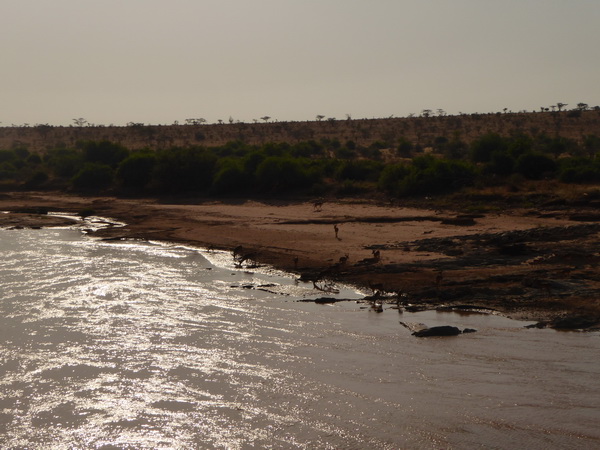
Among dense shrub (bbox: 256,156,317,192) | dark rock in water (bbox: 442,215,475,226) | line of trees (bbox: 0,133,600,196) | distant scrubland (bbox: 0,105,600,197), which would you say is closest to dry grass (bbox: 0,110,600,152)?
distant scrubland (bbox: 0,105,600,197)

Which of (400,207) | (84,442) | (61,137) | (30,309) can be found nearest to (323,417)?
(84,442)

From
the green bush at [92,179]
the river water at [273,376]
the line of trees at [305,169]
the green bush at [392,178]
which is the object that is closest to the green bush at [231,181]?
the line of trees at [305,169]

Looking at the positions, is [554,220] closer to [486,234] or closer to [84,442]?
[486,234]

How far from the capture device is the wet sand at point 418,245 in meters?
14.8

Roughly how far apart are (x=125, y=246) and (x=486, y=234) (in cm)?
1192

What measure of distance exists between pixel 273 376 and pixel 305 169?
2394cm

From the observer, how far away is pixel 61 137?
8375cm

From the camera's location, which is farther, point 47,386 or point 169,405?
point 47,386

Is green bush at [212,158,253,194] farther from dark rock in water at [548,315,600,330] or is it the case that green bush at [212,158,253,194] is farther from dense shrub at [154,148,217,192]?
dark rock in water at [548,315,600,330]

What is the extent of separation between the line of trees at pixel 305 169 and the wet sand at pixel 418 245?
230 cm

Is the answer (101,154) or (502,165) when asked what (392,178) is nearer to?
(502,165)

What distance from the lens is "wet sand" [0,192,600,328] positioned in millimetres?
14750

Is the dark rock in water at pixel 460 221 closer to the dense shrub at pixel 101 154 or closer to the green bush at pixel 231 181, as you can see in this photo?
the green bush at pixel 231 181

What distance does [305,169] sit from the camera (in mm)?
34906
